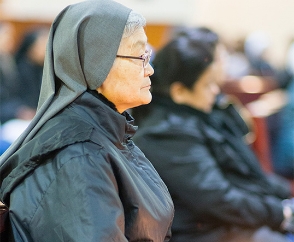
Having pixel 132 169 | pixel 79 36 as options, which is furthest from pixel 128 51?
pixel 132 169

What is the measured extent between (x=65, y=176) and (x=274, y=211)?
4.76ft

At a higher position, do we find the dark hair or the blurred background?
the dark hair

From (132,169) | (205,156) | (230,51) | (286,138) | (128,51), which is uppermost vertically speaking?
(128,51)

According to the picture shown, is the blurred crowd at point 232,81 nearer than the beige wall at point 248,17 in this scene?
Yes

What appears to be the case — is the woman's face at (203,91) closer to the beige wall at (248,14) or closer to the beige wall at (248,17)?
the beige wall at (248,17)

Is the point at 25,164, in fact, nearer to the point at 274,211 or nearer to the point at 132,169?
the point at 132,169

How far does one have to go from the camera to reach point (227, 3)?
921 centimetres

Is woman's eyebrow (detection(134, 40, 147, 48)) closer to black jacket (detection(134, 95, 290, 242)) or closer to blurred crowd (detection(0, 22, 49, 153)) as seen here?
black jacket (detection(134, 95, 290, 242))

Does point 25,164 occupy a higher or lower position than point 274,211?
higher

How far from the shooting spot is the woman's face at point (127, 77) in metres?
1.47

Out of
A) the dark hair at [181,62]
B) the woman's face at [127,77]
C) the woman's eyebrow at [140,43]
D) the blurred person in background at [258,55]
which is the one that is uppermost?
the woman's eyebrow at [140,43]

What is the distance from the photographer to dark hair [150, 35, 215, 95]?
251cm

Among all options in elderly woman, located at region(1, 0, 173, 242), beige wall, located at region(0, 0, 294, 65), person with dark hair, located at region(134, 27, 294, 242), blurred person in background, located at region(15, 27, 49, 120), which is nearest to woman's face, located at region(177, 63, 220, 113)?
person with dark hair, located at region(134, 27, 294, 242)

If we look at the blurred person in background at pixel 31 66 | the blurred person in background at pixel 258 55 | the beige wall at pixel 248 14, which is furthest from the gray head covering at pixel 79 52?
the beige wall at pixel 248 14
